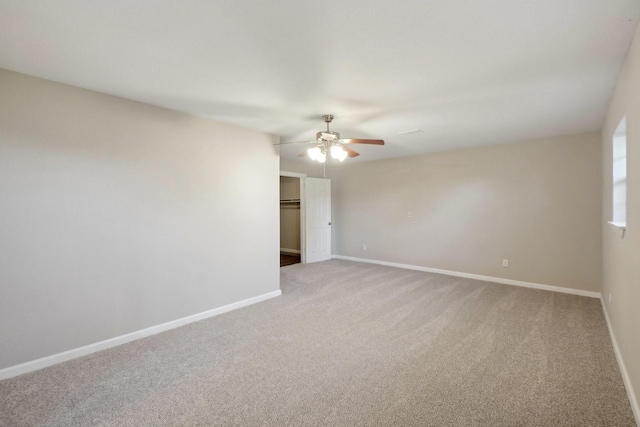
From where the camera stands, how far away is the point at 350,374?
7.27ft

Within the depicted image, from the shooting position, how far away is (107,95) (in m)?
2.70

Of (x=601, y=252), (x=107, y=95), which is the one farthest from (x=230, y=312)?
(x=601, y=252)

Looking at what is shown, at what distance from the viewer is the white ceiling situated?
155 cm

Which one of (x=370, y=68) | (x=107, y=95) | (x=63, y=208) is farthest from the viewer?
(x=107, y=95)

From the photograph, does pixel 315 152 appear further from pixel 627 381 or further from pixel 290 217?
pixel 290 217

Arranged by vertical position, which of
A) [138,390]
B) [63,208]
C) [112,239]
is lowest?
[138,390]

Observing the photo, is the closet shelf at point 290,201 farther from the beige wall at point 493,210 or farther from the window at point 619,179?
the window at point 619,179

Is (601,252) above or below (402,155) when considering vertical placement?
below

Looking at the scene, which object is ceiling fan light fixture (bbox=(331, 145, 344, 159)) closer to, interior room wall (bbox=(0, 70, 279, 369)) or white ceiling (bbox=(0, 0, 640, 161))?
white ceiling (bbox=(0, 0, 640, 161))

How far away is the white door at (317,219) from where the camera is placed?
21.6 feet

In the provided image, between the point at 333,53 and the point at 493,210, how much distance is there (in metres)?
4.17

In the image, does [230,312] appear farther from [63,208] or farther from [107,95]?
[107,95]

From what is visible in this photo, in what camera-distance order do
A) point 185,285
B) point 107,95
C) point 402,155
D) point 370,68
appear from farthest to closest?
point 402,155 → point 185,285 → point 107,95 → point 370,68

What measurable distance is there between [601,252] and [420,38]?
423cm
